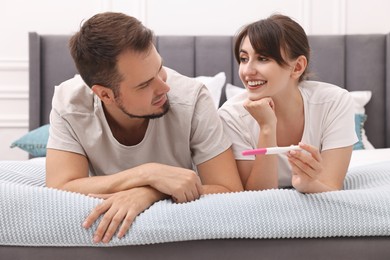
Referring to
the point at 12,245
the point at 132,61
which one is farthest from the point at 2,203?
the point at 132,61

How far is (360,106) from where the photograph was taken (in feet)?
10.4

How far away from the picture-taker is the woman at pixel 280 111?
1625 mm

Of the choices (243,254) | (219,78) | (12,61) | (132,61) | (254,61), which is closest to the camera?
(243,254)

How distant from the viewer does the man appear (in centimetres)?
143

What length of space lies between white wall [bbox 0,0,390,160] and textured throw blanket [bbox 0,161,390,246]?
2261 millimetres

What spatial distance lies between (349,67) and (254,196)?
7.25ft

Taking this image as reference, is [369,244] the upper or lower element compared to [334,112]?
lower

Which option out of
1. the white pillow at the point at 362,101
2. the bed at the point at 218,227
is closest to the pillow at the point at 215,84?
the white pillow at the point at 362,101

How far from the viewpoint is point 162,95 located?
61.6 inches

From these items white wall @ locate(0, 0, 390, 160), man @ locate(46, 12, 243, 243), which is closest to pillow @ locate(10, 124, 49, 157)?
white wall @ locate(0, 0, 390, 160)

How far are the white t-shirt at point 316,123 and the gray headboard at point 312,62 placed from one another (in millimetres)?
1551

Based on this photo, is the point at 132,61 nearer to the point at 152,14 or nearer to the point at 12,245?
the point at 12,245

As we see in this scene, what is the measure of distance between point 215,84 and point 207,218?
77.0 inches

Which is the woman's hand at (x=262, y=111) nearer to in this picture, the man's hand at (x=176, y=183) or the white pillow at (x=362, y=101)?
the man's hand at (x=176, y=183)
